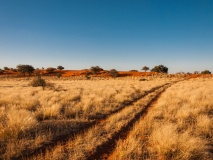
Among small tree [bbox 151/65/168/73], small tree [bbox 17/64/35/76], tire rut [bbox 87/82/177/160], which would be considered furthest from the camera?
small tree [bbox 151/65/168/73]

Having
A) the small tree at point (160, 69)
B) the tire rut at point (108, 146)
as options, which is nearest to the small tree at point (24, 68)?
the small tree at point (160, 69)

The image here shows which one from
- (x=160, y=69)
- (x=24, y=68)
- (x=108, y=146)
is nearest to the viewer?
(x=108, y=146)

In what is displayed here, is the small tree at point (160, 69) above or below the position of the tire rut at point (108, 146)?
above

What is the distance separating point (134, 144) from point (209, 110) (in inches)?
276

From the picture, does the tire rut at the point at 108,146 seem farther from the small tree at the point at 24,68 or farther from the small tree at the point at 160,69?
the small tree at the point at 160,69

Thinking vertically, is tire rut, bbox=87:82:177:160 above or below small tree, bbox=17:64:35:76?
below

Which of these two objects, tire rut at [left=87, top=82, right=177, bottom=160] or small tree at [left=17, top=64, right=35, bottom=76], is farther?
small tree at [left=17, top=64, right=35, bottom=76]

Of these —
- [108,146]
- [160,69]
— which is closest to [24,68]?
[160,69]

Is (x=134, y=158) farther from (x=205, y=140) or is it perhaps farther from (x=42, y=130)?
(x=42, y=130)

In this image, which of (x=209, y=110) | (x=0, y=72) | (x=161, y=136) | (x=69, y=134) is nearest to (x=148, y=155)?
(x=161, y=136)

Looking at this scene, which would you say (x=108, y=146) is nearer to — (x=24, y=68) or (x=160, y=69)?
(x=24, y=68)

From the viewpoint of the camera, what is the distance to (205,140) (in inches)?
229

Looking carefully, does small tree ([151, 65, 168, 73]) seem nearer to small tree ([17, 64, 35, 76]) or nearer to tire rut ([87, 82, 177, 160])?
small tree ([17, 64, 35, 76])

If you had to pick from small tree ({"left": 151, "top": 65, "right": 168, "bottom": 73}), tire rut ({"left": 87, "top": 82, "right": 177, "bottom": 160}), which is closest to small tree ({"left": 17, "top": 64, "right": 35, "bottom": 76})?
small tree ({"left": 151, "top": 65, "right": 168, "bottom": 73})
